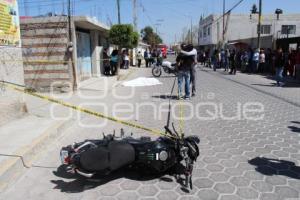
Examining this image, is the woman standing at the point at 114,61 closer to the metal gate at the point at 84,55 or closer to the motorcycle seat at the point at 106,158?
the metal gate at the point at 84,55

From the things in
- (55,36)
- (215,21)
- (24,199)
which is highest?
(215,21)

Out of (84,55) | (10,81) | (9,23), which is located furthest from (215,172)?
(84,55)

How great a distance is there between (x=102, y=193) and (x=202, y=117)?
427 cm

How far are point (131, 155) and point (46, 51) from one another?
31.5ft

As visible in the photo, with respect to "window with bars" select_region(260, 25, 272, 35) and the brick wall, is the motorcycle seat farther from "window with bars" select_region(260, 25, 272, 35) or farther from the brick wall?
"window with bars" select_region(260, 25, 272, 35)

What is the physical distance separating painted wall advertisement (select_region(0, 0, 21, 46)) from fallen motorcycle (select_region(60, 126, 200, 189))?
3.67 meters

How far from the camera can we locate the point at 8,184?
416 cm

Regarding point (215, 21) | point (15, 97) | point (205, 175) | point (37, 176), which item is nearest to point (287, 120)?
point (205, 175)

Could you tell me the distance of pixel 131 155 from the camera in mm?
3994

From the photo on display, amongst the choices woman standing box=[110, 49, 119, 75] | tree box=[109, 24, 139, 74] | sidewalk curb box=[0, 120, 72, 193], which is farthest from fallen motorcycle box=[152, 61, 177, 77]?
sidewalk curb box=[0, 120, 72, 193]

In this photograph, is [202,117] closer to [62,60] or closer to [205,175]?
[205,175]

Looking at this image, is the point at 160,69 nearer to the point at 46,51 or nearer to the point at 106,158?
the point at 46,51

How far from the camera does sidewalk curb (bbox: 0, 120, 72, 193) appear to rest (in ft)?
13.8

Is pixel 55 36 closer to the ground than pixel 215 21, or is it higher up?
closer to the ground
